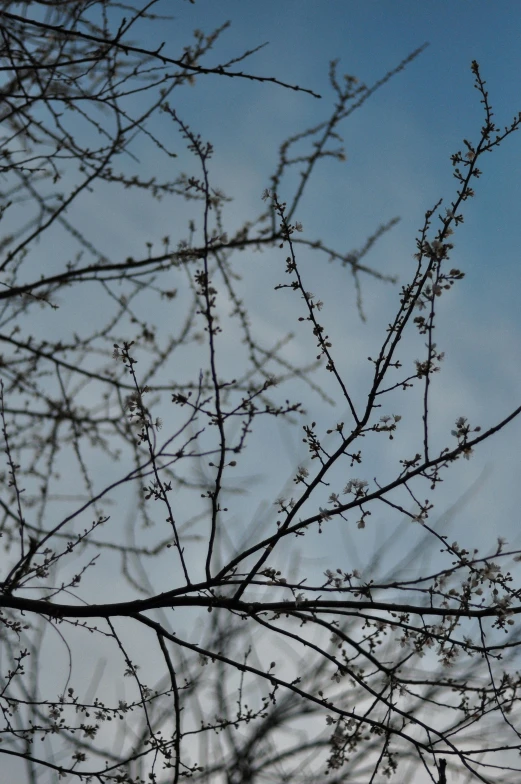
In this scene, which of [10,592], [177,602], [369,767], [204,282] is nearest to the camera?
[204,282]

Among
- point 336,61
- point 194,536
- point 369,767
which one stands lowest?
point 369,767

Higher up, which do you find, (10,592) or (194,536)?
(194,536)

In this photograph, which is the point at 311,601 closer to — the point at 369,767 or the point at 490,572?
the point at 490,572

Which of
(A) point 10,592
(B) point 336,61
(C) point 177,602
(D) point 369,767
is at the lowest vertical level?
(D) point 369,767

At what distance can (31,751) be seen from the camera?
3111 millimetres

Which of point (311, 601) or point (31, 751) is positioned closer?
point (311, 601)

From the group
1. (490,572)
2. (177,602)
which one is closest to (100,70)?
(177,602)

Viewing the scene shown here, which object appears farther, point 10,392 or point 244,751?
point 244,751

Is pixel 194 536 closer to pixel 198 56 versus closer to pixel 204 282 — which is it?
pixel 204 282

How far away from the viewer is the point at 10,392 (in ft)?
13.3

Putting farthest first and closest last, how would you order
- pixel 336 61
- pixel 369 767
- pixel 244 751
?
pixel 244 751, pixel 369 767, pixel 336 61

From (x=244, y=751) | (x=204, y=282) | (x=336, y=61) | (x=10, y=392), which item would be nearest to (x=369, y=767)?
(x=244, y=751)

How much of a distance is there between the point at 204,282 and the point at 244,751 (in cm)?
460

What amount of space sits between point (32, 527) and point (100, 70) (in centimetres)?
267
